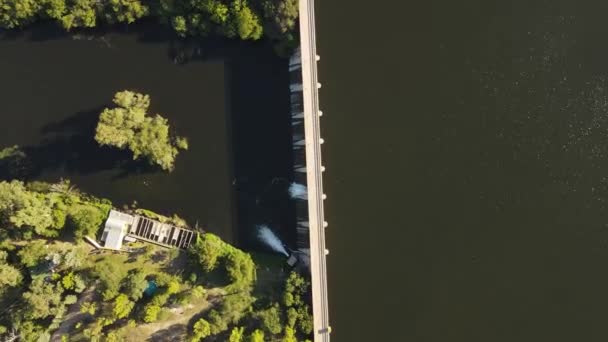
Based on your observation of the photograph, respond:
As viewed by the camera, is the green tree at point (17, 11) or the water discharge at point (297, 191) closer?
the green tree at point (17, 11)

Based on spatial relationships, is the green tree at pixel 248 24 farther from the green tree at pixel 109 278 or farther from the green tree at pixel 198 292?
the green tree at pixel 109 278

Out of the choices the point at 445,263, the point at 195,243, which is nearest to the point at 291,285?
the point at 195,243

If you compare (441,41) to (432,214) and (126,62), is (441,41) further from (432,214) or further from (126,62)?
(126,62)

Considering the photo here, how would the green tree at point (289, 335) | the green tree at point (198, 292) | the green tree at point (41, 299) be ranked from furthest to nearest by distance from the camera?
the green tree at point (198, 292), the green tree at point (289, 335), the green tree at point (41, 299)

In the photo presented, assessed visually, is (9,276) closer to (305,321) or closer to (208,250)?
(208,250)

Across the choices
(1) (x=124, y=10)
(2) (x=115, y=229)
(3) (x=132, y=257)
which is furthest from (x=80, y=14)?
(3) (x=132, y=257)

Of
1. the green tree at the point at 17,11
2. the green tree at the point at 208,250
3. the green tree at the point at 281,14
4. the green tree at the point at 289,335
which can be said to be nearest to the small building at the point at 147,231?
the green tree at the point at 208,250
